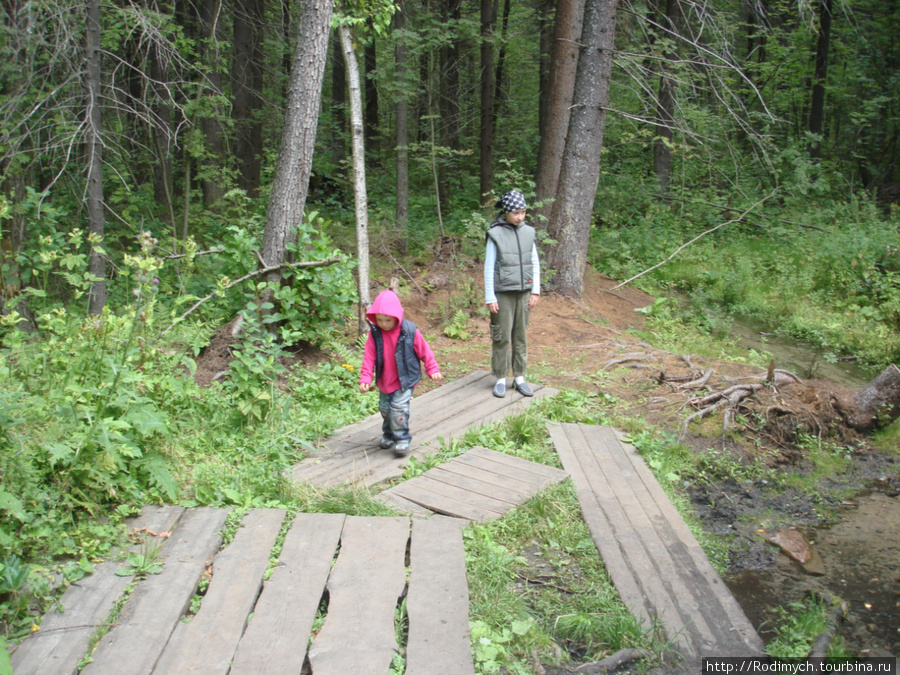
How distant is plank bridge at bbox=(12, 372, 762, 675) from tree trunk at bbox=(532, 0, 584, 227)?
675 cm

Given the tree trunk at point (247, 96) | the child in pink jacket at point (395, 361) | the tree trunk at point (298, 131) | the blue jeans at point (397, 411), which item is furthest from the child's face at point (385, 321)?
the tree trunk at point (247, 96)

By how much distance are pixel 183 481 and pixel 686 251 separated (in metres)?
12.5

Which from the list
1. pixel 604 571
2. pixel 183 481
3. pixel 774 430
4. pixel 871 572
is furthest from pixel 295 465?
pixel 774 430

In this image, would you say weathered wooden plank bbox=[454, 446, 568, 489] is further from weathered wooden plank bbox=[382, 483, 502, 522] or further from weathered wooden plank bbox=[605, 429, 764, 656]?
weathered wooden plank bbox=[605, 429, 764, 656]

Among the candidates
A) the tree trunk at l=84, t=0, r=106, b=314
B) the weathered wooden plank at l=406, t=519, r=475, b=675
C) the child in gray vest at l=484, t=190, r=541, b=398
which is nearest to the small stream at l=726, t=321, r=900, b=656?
the weathered wooden plank at l=406, t=519, r=475, b=675

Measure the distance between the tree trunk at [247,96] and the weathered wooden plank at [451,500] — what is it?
39.3 feet

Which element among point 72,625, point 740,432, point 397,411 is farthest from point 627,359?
point 72,625

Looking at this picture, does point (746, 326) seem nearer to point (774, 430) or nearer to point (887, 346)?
point (887, 346)

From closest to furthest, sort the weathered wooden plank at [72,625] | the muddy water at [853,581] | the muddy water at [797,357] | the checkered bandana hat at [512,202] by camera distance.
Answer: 1. the weathered wooden plank at [72,625]
2. the muddy water at [853,581]
3. the checkered bandana hat at [512,202]
4. the muddy water at [797,357]

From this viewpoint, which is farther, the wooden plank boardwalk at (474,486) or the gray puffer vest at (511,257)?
the gray puffer vest at (511,257)

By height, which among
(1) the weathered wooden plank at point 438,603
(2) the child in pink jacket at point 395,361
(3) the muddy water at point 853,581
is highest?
(2) the child in pink jacket at point 395,361

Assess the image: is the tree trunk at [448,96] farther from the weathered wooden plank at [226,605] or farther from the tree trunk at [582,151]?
the weathered wooden plank at [226,605]

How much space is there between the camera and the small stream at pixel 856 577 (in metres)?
4.04

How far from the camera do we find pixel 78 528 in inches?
155
